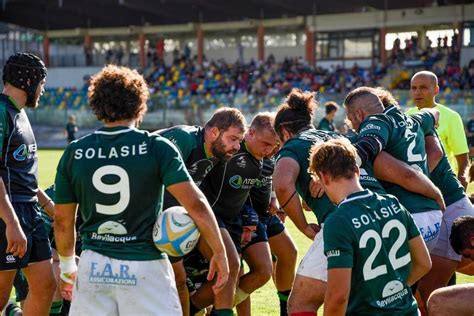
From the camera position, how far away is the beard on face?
19.1 ft

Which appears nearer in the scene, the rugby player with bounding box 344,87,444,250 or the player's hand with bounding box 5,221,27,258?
the player's hand with bounding box 5,221,27,258

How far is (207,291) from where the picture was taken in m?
6.64

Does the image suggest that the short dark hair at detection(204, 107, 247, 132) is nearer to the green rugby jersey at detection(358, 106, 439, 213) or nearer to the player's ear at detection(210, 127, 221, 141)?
the player's ear at detection(210, 127, 221, 141)

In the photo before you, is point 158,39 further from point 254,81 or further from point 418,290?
point 418,290

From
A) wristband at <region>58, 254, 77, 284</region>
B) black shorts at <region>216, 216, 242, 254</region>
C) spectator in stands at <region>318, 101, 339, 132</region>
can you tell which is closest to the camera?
wristband at <region>58, 254, 77, 284</region>

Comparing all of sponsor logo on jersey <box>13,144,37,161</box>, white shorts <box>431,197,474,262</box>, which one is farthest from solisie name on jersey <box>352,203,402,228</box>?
sponsor logo on jersey <box>13,144,37,161</box>

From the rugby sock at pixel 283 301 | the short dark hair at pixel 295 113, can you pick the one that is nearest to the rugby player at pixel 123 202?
the short dark hair at pixel 295 113

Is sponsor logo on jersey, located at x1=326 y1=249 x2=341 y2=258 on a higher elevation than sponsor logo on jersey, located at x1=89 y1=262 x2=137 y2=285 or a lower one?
higher

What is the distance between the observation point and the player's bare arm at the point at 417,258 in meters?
4.46

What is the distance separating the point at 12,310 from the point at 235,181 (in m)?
2.07

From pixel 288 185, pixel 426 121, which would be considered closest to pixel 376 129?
pixel 288 185

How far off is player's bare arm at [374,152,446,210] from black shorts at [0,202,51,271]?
2.48 meters

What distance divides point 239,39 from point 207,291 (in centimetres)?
4141

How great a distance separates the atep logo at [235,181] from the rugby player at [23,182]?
1.61 meters
